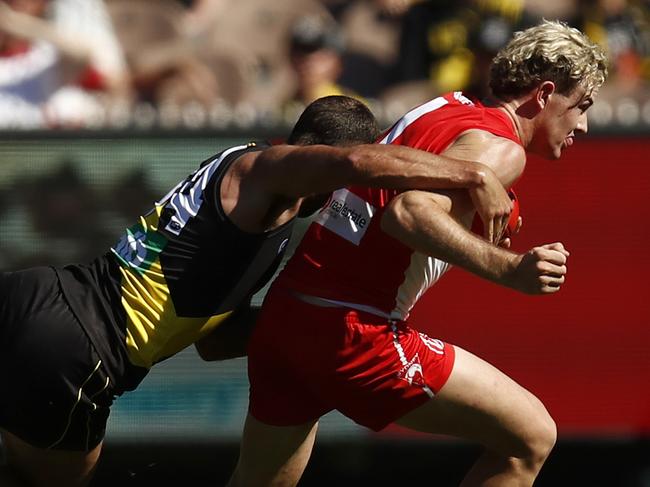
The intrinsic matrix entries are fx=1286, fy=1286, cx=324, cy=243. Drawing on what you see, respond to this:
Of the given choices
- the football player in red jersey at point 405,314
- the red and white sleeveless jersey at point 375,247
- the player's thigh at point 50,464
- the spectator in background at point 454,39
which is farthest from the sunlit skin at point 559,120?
the spectator in background at point 454,39

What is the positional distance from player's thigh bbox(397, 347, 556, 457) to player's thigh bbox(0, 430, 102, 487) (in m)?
1.20

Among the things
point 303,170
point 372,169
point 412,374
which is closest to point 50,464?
point 412,374

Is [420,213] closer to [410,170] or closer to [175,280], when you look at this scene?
[410,170]

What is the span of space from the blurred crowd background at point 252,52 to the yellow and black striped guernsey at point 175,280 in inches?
146

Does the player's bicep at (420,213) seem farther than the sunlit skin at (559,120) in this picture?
No

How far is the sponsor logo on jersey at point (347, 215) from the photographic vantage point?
13.9 feet

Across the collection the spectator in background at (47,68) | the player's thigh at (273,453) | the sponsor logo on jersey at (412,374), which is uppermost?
the sponsor logo on jersey at (412,374)

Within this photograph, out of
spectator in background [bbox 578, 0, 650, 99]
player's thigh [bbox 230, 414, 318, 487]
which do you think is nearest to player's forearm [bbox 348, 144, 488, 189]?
→ player's thigh [bbox 230, 414, 318, 487]

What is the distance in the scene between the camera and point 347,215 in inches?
169

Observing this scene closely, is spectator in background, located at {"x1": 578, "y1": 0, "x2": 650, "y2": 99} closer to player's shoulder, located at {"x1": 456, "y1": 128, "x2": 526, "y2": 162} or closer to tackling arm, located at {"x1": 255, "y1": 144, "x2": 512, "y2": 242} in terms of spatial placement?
player's shoulder, located at {"x1": 456, "y1": 128, "x2": 526, "y2": 162}

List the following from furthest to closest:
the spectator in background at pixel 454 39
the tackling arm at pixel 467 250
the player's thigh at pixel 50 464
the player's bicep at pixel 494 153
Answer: the spectator in background at pixel 454 39 → the player's thigh at pixel 50 464 → the player's bicep at pixel 494 153 → the tackling arm at pixel 467 250

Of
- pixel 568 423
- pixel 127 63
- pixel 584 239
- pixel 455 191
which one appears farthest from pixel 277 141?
pixel 127 63

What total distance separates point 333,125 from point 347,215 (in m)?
0.32

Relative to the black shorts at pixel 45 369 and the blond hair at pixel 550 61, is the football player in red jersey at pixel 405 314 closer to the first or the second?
the blond hair at pixel 550 61
